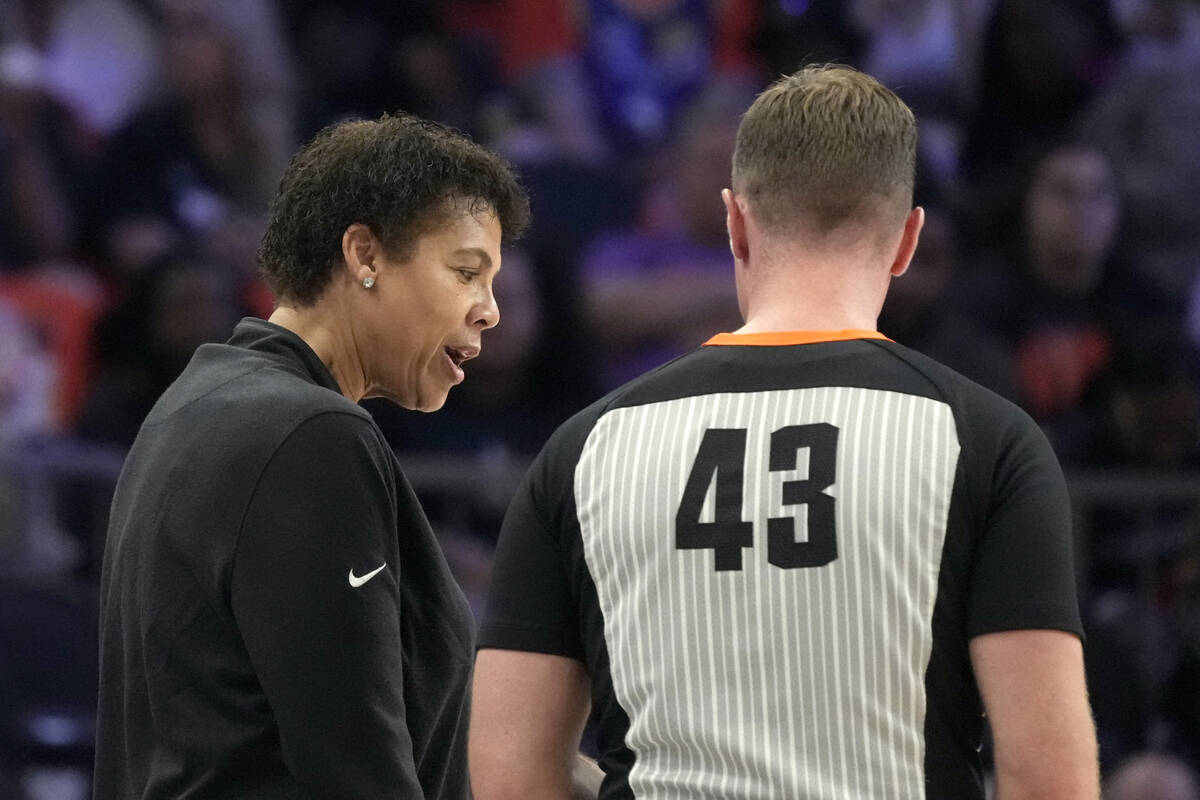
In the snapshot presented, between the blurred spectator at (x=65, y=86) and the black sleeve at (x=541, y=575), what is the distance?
446 cm

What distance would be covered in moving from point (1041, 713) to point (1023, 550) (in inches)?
5.5

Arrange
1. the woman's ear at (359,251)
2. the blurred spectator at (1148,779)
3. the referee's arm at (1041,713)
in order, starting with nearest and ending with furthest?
the referee's arm at (1041,713) → the woman's ear at (359,251) → the blurred spectator at (1148,779)

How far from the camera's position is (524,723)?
59.3 inches

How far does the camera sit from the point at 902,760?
1.34 meters

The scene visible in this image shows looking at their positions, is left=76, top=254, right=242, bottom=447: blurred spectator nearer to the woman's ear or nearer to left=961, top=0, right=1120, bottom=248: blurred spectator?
left=961, top=0, right=1120, bottom=248: blurred spectator

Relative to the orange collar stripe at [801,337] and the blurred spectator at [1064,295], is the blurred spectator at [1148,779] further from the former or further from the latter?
the orange collar stripe at [801,337]

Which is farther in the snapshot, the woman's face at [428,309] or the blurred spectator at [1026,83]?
the blurred spectator at [1026,83]

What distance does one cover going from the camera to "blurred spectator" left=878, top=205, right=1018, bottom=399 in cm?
533

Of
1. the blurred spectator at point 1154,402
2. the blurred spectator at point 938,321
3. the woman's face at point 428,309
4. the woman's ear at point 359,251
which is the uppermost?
the woman's ear at point 359,251

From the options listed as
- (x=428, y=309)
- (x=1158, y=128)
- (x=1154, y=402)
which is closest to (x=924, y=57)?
(x=1158, y=128)

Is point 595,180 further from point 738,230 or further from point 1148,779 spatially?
point 738,230

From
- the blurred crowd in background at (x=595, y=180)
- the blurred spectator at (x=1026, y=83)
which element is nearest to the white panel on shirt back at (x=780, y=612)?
the blurred crowd in background at (x=595, y=180)

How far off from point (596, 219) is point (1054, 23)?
1.82 m

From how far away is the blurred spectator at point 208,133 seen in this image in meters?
5.57
